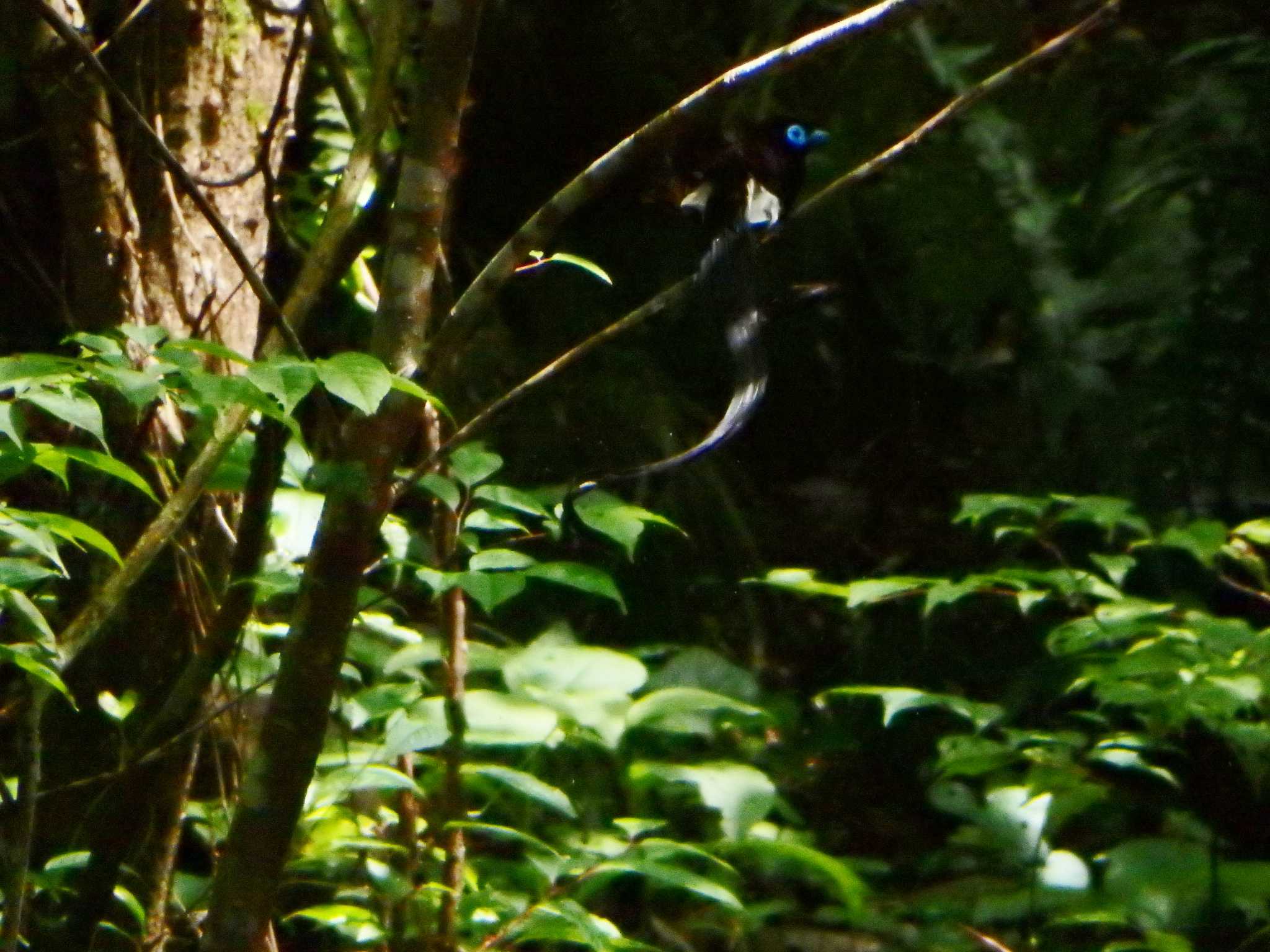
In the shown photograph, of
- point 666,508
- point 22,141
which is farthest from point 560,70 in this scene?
point 22,141

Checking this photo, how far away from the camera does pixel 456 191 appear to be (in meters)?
2.55

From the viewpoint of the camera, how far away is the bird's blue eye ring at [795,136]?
7.63 feet

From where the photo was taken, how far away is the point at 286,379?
0.96m

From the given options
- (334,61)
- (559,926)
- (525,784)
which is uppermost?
(334,61)

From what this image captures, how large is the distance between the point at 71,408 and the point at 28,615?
240 millimetres

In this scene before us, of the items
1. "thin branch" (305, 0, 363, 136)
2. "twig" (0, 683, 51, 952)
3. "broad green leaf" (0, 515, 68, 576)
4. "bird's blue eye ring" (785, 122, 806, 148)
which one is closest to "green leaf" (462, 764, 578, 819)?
"twig" (0, 683, 51, 952)

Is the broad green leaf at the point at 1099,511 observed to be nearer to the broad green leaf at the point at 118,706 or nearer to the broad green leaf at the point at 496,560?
the broad green leaf at the point at 496,560

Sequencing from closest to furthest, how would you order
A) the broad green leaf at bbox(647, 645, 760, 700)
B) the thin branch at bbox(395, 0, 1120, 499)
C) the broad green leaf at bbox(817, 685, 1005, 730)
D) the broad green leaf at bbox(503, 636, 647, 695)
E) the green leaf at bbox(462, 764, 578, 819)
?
1. the thin branch at bbox(395, 0, 1120, 499)
2. the green leaf at bbox(462, 764, 578, 819)
3. the broad green leaf at bbox(817, 685, 1005, 730)
4. the broad green leaf at bbox(503, 636, 647, 695)
5. the broad green leaf at bbox(647, 645, 760, 700)

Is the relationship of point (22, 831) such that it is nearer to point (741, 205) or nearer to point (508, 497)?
point (508, 497)

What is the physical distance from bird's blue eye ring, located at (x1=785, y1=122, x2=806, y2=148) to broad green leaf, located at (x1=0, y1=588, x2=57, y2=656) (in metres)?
1.55

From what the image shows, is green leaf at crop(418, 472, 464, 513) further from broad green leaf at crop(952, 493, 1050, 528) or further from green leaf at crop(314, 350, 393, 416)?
broad green leaf at crop(952, 493, 1050, 528)

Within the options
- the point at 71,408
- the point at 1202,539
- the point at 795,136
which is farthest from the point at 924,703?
the point at 795,136

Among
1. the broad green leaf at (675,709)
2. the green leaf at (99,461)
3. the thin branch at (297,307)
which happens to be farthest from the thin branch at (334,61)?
the broad green leaf at (675,709)

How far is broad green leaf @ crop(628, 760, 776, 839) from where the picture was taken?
5.07 feet
